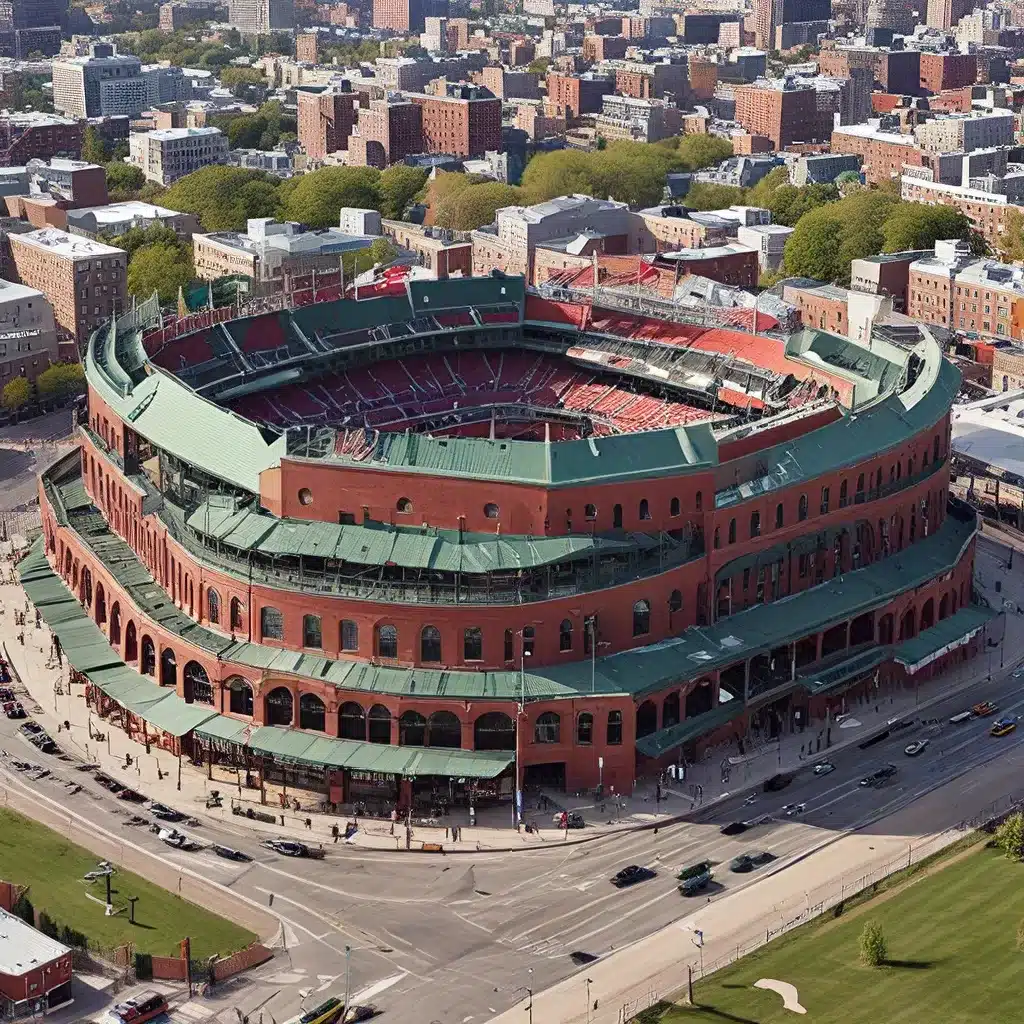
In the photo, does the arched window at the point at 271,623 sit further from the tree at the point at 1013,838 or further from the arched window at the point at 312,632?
the tree at the point at 1013,838

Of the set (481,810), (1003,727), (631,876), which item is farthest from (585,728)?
(1003,727)

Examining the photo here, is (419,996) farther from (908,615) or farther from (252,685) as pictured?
(908,615)

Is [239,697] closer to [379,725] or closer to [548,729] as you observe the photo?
[379,725]

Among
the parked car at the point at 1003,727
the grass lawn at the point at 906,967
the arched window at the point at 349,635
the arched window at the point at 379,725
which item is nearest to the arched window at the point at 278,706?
the arched window at the point at 349,635

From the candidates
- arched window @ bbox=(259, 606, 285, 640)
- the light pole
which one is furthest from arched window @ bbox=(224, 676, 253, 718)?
the light pole

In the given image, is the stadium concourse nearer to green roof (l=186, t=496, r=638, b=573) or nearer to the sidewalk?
green roof (l=186, t=496, r=638, b=573)

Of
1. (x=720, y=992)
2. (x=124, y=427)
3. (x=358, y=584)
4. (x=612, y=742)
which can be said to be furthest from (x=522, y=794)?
(x=124, y=427)
